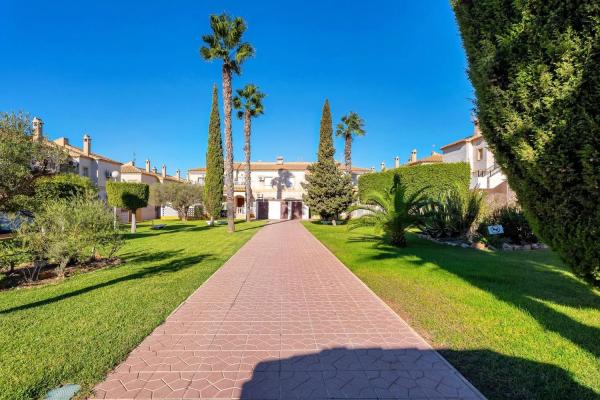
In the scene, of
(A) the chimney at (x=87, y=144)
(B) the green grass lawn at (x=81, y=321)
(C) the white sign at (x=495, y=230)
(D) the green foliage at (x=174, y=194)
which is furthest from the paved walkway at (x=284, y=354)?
(A) the chimney at (x=87, y=144)

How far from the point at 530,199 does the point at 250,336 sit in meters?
4.40

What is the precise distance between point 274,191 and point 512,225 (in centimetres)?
3345

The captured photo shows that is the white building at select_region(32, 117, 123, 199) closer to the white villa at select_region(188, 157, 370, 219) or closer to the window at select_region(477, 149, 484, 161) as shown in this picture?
the white villa at select_region(188, 157, 370, 219)

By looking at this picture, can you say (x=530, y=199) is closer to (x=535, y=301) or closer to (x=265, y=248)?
(x=535, y=301)

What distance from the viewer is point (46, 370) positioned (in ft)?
10.4

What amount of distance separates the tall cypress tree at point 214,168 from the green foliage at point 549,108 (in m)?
27.3

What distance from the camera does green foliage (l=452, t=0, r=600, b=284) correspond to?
3395mm

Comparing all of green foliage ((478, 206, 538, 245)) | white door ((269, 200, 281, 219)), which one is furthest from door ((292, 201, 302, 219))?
green foliage ((478, 206, 538, 245))

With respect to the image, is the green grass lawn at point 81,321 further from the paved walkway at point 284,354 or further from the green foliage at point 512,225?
the green foliage at point 512,225

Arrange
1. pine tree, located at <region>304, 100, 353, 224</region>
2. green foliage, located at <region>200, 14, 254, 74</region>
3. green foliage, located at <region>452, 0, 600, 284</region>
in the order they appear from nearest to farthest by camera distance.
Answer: green foliage, located at <region>452, 0, 600, 284</region> < green foliage, located at <region>200, 14, 254, 74</region> < pine tree, located at <region>304, 100, 353, 224</region>

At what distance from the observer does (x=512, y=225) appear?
12.8 m

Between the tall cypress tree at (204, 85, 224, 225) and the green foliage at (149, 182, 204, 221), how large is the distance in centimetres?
411

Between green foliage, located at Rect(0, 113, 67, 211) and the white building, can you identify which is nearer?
green foliage, located at Rect(0, 113, 67, 211)

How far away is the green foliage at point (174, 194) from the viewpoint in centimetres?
3192
